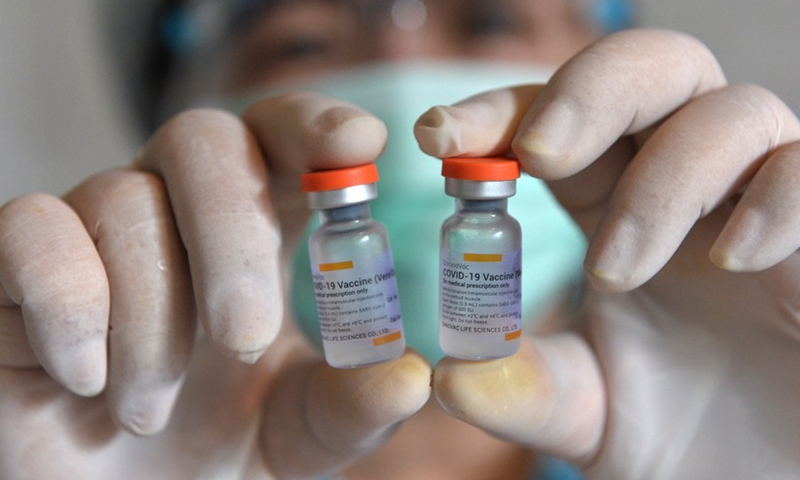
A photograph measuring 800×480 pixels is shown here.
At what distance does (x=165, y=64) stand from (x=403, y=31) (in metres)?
0.78

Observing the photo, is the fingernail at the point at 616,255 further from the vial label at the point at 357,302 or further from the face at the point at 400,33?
the face at the point at 400,33

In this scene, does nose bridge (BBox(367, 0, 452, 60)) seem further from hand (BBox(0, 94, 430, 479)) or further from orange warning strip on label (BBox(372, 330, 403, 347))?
orange warning strip on label (BBox(372, 330, 403, 347))

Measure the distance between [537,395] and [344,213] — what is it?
0.29 m

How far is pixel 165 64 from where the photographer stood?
176 cm

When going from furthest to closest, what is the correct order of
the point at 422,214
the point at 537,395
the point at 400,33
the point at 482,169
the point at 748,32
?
the point at 748,32 → the point at 400,33 → the point at 422,214 → the point at 537,395 → the point at 482,169

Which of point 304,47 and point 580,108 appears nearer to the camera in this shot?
point 580,108

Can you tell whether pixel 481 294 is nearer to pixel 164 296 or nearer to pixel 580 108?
pixel 580 108

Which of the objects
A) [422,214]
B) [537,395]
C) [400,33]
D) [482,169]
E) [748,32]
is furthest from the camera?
[748,32]

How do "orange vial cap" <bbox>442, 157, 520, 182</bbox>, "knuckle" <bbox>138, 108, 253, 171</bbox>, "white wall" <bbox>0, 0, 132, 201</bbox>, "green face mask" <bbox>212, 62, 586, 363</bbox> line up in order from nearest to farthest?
1. "orange vial cap" <bbox>442, 157, 520, 182</bbox>
2. "knuckle" <bbox>138, 108, 253, 171</bbox>
3. "green face mask" <bbox>212, 62, 586, 363</bbox>
4. "white wall" <bbox>0, 0, 132, 201</bbox>

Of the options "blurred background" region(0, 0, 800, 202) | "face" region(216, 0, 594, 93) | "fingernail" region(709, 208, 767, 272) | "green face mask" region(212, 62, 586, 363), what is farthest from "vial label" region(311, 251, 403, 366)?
"blurred background" region(0, 0, 800, 202)

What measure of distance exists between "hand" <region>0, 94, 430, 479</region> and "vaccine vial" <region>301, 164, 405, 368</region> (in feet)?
0.10

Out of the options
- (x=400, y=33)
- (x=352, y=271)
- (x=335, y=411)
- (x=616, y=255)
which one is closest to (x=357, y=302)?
(x=352, y=271)

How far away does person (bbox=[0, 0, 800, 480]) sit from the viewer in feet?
2.06

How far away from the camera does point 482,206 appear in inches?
24.6
